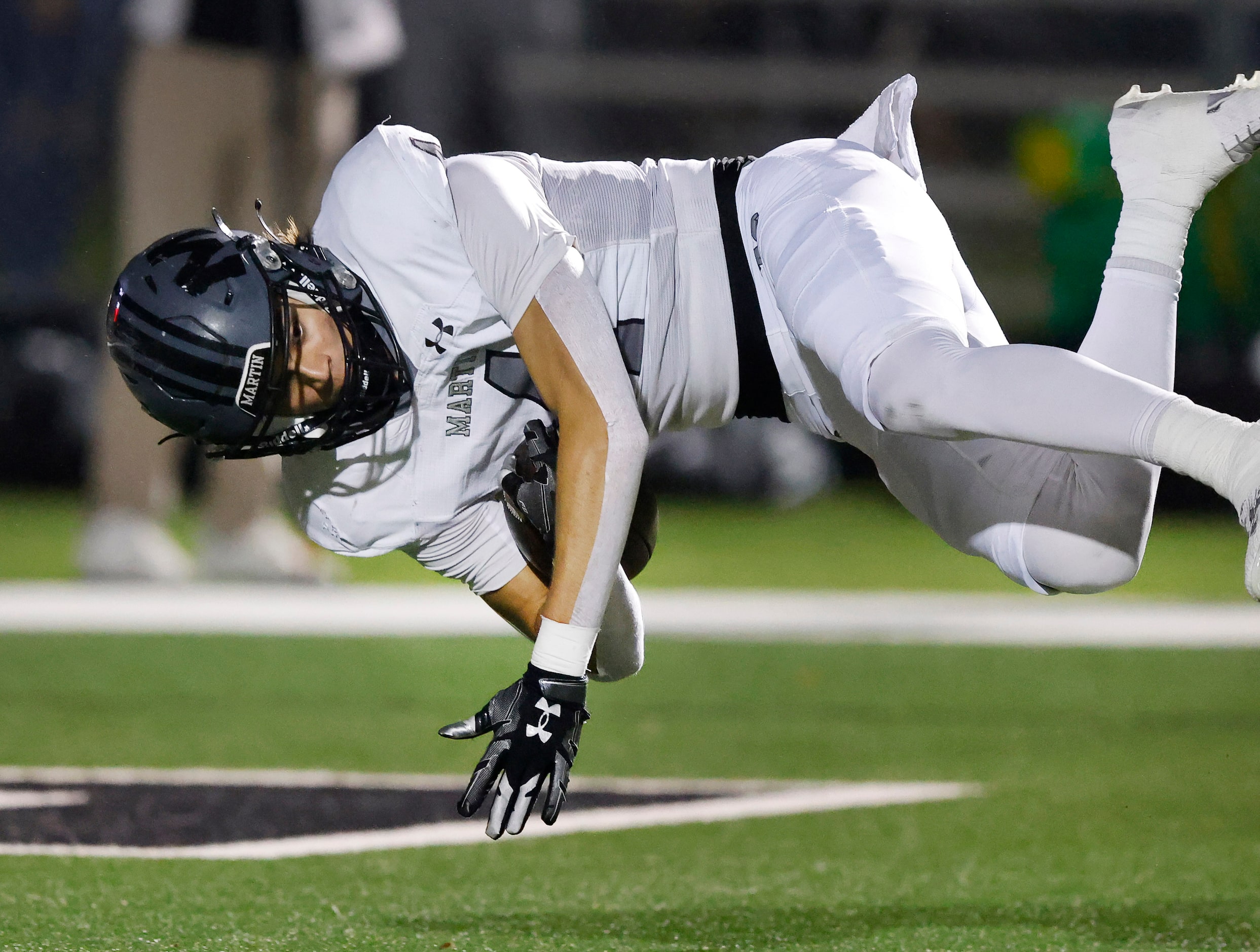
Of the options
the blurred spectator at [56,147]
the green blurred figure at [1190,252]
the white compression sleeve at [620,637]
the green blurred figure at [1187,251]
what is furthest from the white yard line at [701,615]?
the blurred spectator at [56,147]

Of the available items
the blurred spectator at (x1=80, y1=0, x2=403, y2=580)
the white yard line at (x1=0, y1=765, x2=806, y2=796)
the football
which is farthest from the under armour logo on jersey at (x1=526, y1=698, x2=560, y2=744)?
the blurred spectator at (x1=80, y1=0, x2=403, y2=580)

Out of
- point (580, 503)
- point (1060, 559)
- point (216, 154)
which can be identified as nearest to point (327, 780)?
point (580, 503)

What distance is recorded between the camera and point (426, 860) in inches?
115

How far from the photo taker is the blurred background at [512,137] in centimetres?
679

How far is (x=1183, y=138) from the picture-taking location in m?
2.52

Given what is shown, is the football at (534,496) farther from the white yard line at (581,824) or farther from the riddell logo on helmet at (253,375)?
the white yard line at (581,824)

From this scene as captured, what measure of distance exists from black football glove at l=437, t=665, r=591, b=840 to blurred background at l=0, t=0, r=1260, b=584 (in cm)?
440

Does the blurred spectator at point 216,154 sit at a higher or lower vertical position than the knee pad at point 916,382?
lower

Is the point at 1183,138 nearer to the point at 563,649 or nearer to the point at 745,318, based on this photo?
the point at 745,318

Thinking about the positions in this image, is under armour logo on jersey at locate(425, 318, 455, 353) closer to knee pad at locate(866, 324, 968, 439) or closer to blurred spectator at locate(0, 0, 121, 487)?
knee pad at locate(866, 324, 968, 439)

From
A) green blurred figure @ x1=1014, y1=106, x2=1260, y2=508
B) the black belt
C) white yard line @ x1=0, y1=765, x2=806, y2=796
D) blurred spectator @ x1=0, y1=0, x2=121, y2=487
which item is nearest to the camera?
the black belt

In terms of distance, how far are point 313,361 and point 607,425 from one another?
421 millimetres

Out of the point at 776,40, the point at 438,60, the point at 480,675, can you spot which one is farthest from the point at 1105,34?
the point at 480,675

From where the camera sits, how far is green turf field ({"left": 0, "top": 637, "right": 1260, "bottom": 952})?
98.0 inches
